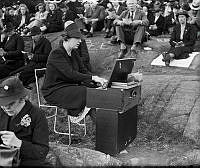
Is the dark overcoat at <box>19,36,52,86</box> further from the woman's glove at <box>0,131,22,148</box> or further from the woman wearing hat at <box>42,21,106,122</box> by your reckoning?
the woman's glove at <box>0,131,22,148</box>

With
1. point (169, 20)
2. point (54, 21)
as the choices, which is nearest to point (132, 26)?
point (169, 20)

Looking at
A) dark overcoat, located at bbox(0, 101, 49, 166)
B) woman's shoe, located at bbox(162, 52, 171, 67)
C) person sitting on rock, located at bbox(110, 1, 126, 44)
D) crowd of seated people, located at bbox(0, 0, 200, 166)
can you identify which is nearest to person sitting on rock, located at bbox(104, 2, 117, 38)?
crowd of seated people, located at bbox(0, 0, 200, 166)

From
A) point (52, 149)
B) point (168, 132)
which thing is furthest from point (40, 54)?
point (52, 149)

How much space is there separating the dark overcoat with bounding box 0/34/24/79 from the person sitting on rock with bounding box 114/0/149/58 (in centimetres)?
222

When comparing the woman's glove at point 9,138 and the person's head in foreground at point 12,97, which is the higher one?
the person's head in foreground at point 12,97

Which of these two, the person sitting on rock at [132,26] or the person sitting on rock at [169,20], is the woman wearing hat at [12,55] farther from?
the person sitting on rock at [169,20]

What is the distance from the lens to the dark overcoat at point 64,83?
5.27 m

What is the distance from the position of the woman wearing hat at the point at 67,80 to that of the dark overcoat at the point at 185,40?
396 centimetres

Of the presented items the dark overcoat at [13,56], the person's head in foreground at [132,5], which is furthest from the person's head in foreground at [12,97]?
the person's head in foreground at [132,5]

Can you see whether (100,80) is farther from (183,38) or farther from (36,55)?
(183,38)

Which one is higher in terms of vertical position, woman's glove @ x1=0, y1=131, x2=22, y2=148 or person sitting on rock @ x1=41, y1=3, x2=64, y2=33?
woman's glove @ x1=0, y1=131, x2=22, y2=148

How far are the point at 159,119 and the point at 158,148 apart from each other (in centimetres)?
81

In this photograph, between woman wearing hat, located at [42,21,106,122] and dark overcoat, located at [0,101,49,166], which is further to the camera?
woman wearing hat, located at [42,21,106,122]

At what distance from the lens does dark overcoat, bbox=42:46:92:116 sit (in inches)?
207
